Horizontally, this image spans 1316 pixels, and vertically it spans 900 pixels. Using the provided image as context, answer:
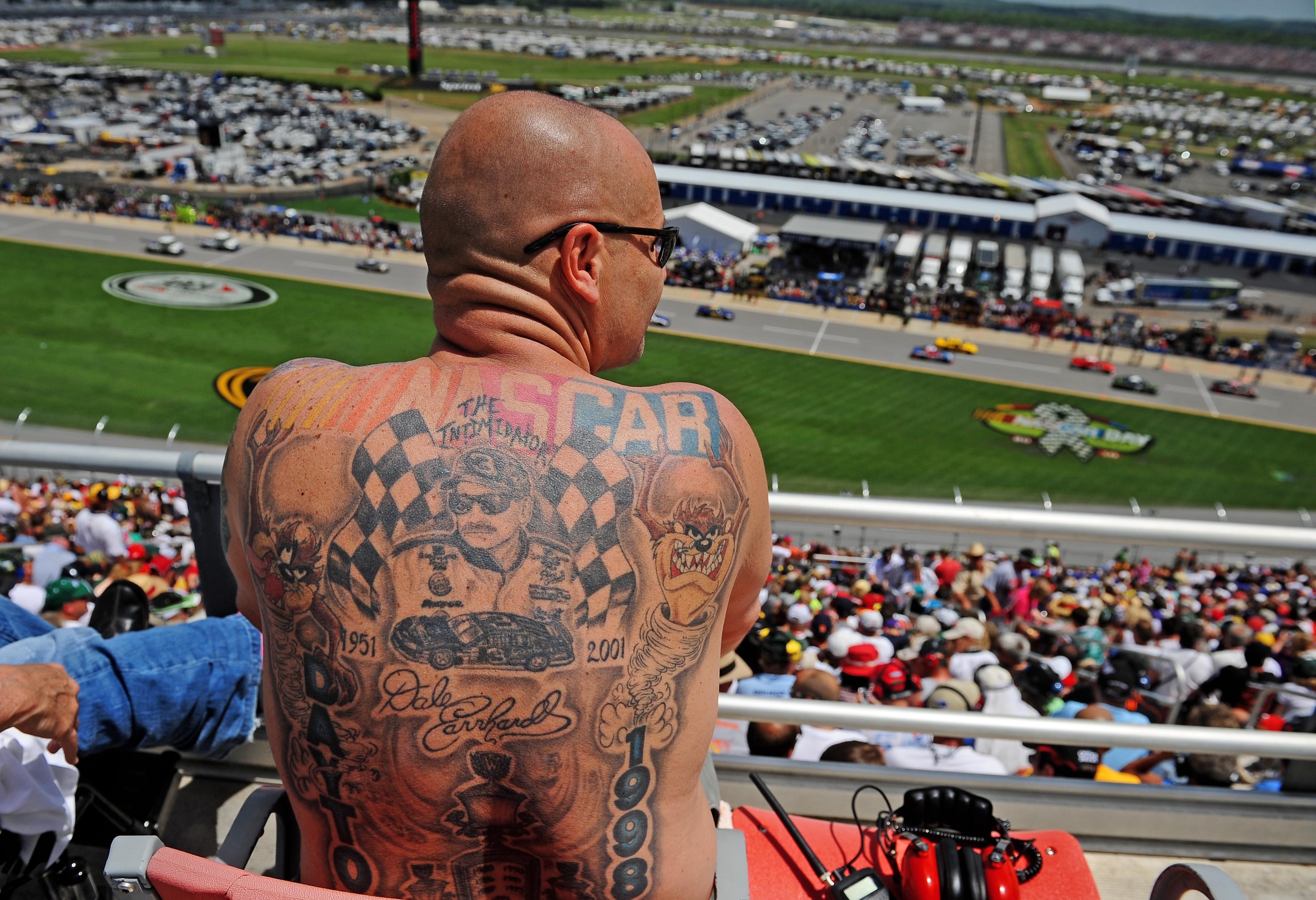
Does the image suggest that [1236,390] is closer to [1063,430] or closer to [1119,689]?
[1063,430]

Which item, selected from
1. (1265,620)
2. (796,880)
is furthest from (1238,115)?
(796,880)

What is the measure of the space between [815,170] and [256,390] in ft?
246

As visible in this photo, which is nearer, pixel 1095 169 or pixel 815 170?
pixel 815 170

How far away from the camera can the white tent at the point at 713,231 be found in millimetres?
54281

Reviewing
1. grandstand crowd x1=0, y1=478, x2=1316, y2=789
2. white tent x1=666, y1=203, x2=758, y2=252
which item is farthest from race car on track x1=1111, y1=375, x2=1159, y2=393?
grandstand crowd x1=0, y1=478, x2=1316, y2=789

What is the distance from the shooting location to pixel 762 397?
38062 millimetres

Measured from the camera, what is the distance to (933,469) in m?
33.2

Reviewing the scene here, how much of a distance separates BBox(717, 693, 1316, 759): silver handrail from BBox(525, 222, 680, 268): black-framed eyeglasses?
1.63 metres

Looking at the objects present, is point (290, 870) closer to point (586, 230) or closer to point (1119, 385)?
point (586, 230)

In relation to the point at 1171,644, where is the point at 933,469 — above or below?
below

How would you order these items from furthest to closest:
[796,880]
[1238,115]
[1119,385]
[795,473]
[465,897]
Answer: [1238,115], [1119,385], [795,473], [796,880], [465,897]

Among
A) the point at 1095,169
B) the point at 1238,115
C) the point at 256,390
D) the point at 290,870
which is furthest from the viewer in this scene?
the point at 1238,115

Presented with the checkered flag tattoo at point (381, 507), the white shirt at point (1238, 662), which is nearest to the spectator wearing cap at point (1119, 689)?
the white shirt at point (1238, 662)

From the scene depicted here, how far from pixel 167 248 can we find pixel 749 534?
183 feet
